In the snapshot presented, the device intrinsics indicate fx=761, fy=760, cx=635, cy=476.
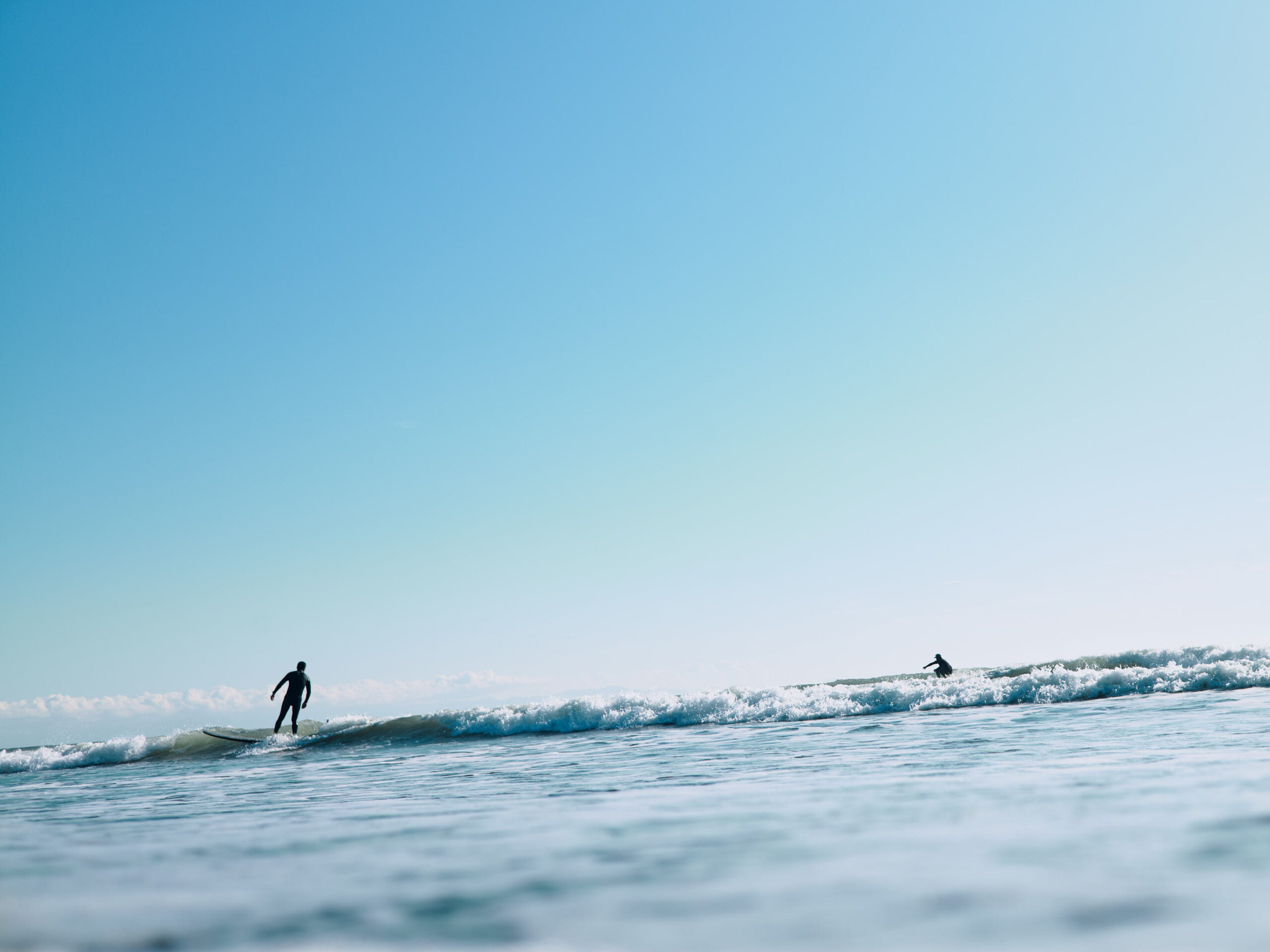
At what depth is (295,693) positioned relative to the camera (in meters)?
19.7

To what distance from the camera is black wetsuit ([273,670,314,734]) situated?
19.5 meters

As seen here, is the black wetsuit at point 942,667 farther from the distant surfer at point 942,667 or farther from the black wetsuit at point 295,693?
the black wetsuit at point 295,693

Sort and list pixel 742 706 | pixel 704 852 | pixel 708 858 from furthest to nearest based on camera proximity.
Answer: pixel 742 706
pixel 704 852
pixel 708 858

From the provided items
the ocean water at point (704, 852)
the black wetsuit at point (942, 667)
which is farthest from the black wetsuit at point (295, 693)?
the black wetsuit at point (942, 667)

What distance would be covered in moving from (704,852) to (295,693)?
1878cm

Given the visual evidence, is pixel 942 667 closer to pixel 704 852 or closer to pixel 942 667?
pixel 942 667

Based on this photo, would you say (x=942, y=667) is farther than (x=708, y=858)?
Yes

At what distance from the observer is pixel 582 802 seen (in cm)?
589

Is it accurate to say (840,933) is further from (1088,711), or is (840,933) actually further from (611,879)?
(1088,711)

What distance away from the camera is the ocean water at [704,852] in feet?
8.45

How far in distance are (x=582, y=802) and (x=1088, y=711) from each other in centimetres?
1102

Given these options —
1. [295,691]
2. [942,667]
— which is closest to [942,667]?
[942,667]

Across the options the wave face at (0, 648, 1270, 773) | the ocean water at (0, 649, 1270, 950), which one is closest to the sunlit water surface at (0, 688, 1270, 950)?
the ocean water at (0, 649, 1270, 950)

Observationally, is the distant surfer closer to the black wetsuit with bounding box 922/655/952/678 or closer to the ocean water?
the black wetsuit with bounding box 922/655/952/678
